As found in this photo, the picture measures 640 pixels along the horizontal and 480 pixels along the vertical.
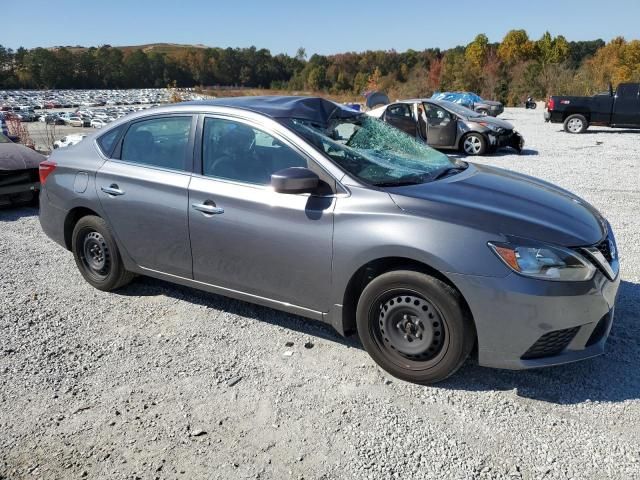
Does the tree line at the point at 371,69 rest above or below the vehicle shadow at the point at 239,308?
above

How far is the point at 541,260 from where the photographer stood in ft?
9.21

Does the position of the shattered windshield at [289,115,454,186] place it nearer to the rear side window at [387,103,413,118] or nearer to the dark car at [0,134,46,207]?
the dark car at [0,134,46,207]

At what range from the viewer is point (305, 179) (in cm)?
319

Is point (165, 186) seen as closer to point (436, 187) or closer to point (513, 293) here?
point (436, 187)

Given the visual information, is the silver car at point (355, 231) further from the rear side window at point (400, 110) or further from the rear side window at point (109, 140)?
the rear side window at point (400, 110)

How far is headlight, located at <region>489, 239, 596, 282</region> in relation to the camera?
110 inches

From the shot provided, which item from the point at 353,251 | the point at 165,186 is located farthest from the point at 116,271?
the point at 353,251

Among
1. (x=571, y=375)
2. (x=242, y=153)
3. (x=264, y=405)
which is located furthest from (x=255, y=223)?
(x=571, y=375)

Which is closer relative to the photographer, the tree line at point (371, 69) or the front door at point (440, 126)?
the front door at point (440, 126)

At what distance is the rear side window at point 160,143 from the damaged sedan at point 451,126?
32.1 ft

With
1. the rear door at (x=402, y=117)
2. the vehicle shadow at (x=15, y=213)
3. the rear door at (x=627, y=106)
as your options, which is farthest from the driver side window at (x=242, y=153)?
the rear door at (x=627, y=106)

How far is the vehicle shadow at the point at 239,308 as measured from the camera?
388 cm

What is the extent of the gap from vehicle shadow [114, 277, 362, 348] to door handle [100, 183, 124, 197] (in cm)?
97

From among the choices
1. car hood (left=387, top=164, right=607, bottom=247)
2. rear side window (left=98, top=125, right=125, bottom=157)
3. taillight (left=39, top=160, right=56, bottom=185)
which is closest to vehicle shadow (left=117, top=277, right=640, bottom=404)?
car hood (left=387, top=164, right=607, bottom=247)
